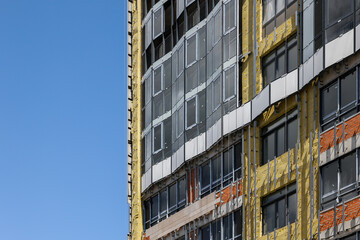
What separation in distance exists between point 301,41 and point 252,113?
5521 mm

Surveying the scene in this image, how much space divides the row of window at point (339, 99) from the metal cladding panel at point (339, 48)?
2.61ft

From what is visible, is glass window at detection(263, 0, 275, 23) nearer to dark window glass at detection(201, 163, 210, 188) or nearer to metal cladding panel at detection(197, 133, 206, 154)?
metal cladding panel at detection(197, 133, 206, 154)

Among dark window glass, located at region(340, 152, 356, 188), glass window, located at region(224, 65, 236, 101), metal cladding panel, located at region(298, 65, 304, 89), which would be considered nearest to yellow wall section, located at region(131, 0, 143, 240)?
glass window, located at region(224, 65, 236, 101)

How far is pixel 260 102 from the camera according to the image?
156 ft

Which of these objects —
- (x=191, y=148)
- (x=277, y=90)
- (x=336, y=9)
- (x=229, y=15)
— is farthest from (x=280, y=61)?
(x=191, y=148)

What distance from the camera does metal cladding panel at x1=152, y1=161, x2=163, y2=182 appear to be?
2297 inches

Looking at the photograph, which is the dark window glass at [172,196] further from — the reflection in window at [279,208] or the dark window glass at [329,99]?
the dark window glass at [329,99]

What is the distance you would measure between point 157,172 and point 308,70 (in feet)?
59.2

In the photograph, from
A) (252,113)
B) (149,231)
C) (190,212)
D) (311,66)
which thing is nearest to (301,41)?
(311,66)

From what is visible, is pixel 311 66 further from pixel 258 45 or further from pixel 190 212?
pixel 190 212

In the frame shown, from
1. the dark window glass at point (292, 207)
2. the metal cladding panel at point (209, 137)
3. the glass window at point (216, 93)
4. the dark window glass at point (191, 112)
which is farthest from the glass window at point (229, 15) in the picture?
the dark window glass at point (292, 207)

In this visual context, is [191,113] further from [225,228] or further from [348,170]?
[348,170]

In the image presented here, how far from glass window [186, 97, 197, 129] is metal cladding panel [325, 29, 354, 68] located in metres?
14.2

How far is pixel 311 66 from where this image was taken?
42844 mm
